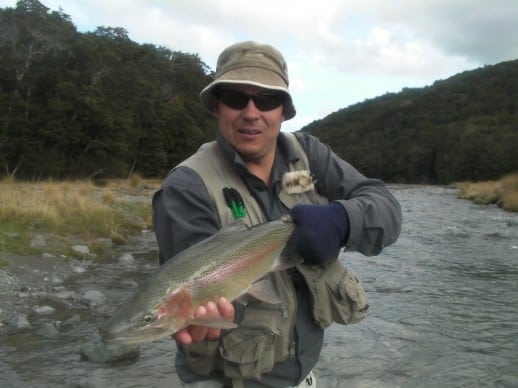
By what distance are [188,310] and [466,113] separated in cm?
12339

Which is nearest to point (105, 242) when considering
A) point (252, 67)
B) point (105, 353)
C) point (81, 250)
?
point (81, 250)

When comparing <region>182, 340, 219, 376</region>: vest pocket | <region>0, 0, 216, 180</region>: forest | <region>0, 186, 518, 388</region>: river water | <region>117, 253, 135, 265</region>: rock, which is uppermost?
<region>0, 0, 216, 180</region>: forest

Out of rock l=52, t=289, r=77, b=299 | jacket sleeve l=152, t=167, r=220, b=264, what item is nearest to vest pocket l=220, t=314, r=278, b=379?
jacket sleeve l=152, t=167, r=220, b=264

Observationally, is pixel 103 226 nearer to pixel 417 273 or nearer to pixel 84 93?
pixel 417 273

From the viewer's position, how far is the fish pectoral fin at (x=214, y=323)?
2.35m

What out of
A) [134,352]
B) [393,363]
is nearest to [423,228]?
[393,363]

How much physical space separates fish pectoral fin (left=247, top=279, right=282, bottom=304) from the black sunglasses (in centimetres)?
94

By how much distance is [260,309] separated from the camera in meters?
2.64

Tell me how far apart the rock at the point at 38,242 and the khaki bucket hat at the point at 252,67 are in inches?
388

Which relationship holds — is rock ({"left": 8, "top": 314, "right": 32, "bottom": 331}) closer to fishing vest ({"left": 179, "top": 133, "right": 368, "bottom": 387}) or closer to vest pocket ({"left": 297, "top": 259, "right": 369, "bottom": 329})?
fishing vest ({"left": 179, "top": 133, "right": 368, "bottom": 387})

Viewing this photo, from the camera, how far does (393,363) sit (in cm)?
695

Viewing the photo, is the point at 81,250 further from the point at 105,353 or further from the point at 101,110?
the point at 101,110

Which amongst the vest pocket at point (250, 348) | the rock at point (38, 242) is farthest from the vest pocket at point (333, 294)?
the rock at point (38, 242)

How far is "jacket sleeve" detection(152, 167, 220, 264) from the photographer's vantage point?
8.29 ft
